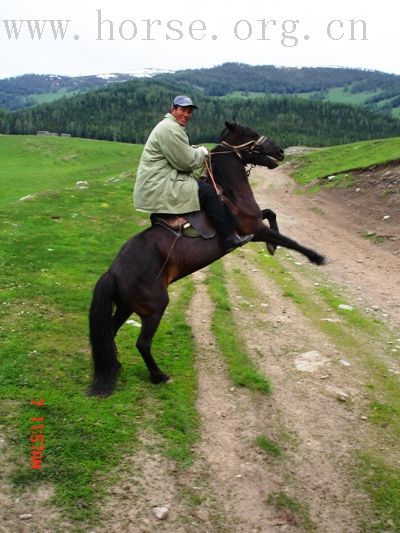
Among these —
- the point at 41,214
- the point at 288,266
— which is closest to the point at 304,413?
the point at 288,266

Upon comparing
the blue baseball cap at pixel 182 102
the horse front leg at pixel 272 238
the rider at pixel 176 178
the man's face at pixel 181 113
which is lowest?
the horse front leg at pixel 272 238

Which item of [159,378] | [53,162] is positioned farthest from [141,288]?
[53,162]

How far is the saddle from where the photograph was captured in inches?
313

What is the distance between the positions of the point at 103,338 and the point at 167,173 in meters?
2.85

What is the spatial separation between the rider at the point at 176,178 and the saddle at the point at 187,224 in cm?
12

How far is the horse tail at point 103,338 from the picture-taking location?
24.2 feet

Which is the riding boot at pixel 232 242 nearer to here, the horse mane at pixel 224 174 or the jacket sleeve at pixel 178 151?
the horse mane at pixel 224 174

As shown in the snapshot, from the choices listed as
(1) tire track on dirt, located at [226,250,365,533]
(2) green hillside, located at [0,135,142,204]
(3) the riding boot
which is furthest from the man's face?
(2) green hillside, located at [0,135,142,204]

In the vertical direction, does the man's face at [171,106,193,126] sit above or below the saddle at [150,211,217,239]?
above

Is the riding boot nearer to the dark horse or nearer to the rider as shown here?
the rider

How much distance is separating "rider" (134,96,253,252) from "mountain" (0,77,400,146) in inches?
5087

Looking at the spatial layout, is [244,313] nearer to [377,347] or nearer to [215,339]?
[215,339]

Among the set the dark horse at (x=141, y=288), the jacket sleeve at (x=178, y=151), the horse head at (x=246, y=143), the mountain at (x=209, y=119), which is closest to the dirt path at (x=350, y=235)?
the horse head at (x=246, y=143)
